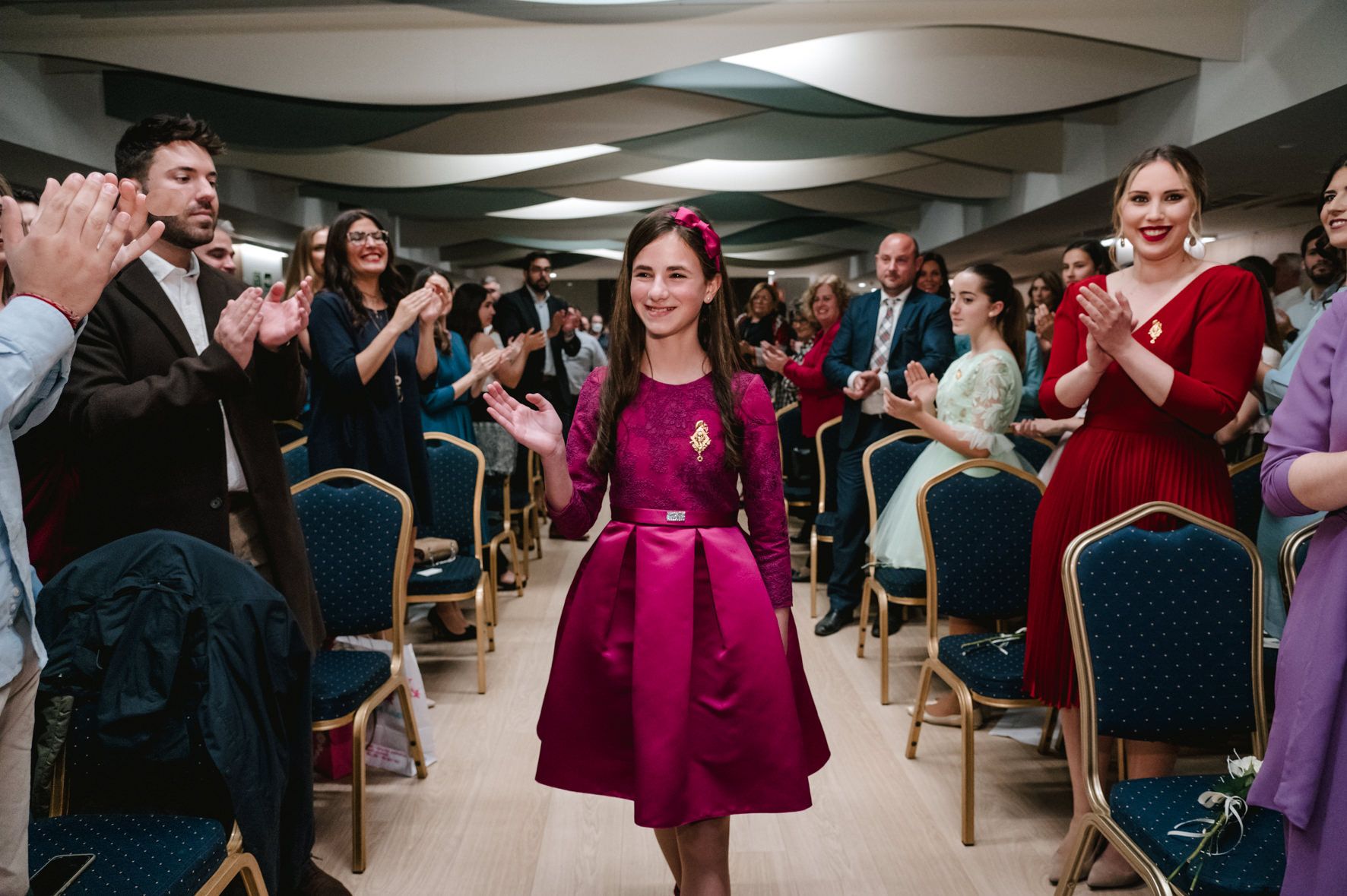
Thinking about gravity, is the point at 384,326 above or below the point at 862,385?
above

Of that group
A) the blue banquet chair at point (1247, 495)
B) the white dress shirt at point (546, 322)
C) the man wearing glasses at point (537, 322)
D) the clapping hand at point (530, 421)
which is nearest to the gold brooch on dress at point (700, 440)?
the clapping hand at point (530, 421)

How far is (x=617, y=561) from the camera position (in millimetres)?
1706

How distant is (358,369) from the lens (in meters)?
2.93

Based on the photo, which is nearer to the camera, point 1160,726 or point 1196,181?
point 1160,726

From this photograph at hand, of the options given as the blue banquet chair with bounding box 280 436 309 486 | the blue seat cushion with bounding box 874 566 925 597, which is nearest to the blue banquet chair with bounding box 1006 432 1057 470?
the blue seat cushion with bounding box 874 566 925 597

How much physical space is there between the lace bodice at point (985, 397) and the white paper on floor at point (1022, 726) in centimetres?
95

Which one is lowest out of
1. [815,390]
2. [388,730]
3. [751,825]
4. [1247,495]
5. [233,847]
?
[751,825]

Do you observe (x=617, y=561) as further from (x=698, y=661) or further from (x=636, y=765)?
(x=636, y=765)

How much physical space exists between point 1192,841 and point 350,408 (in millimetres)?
2618

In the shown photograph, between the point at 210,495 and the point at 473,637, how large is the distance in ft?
7.76

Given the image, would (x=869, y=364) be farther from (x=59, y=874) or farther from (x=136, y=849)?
(x=59, y=874)

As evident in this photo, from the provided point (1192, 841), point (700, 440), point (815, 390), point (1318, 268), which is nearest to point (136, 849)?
point (700, 440)

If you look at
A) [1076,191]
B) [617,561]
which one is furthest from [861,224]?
[617,561]

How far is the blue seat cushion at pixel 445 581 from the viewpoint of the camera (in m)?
3.42
